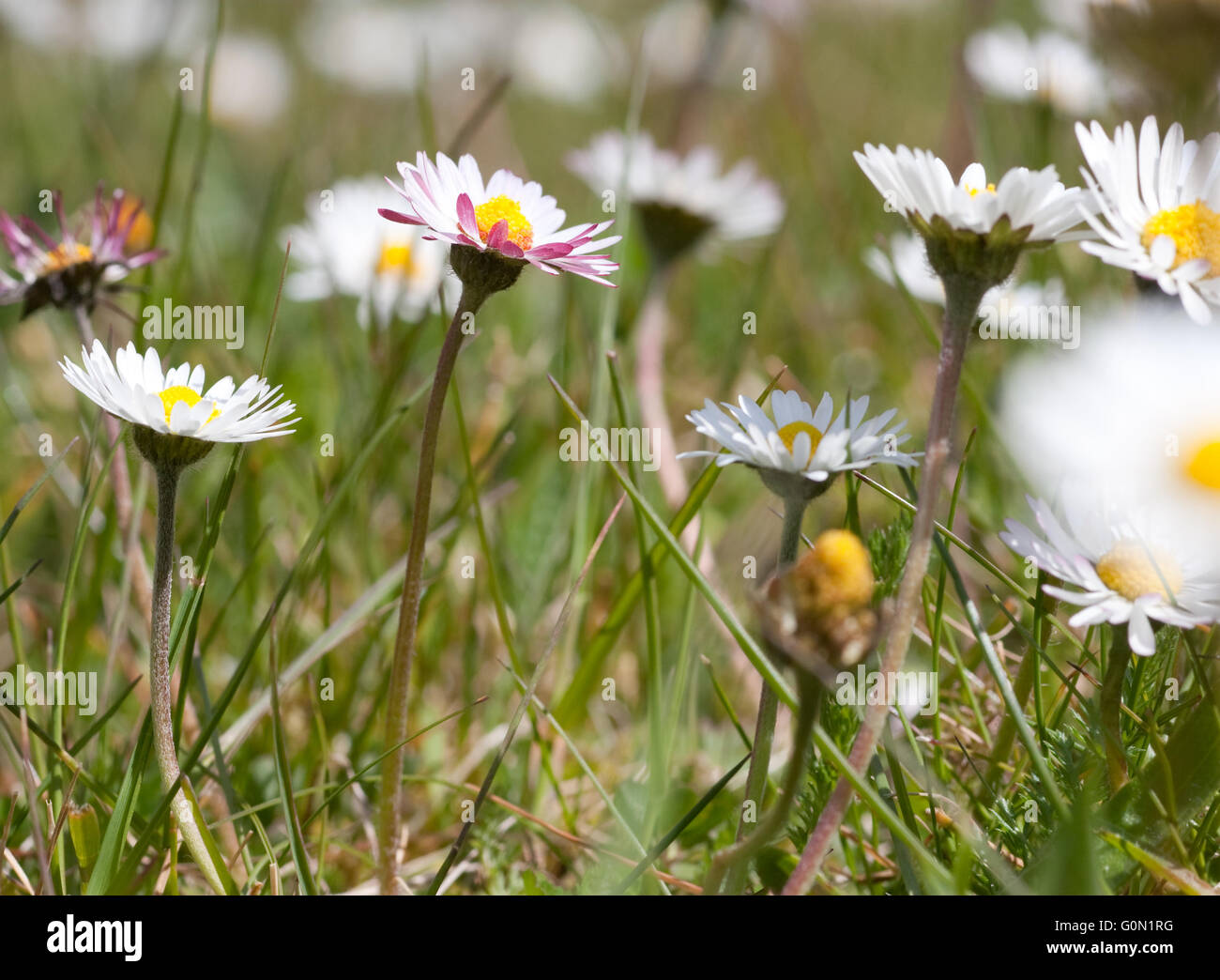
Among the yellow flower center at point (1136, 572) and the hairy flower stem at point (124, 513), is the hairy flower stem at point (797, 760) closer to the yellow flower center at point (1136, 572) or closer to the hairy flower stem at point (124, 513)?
the yellow flower center at point (1136, 572)

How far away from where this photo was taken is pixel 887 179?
83 cm

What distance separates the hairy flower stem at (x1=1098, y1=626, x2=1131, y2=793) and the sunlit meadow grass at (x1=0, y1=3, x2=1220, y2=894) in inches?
0.8

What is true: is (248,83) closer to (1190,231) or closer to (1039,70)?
(1039,70)

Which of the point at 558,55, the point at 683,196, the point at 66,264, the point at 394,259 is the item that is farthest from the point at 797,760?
the point at 558,55

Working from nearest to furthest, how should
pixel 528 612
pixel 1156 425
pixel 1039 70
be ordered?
pixel 1156 425, pixel 528 612, pixel 1039 70

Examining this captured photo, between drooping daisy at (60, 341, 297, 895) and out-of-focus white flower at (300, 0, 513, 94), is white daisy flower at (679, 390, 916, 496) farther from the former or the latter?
out-of-focus white flower at (300, 0, 513, 94)

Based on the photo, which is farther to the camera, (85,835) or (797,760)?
(85,835)

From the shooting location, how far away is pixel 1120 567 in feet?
2.97

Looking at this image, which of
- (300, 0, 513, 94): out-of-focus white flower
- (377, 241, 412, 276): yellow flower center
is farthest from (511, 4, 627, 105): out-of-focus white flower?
(377, 241, 412, 276): yellow flower center

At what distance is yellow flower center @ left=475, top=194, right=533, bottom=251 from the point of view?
0.91m

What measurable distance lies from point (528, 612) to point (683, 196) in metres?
0.96

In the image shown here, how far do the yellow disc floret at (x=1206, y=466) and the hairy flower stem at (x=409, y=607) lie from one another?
65 cm
